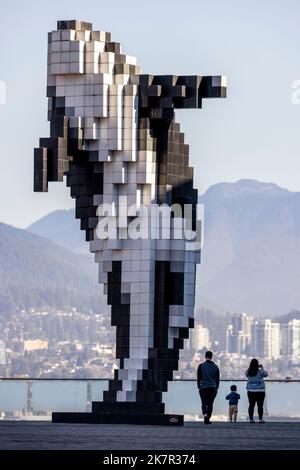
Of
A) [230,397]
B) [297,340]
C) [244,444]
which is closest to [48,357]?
[297,340]

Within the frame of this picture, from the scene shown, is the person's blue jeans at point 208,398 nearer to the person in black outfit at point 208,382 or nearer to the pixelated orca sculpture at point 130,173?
the person in black outfit at point 208,382

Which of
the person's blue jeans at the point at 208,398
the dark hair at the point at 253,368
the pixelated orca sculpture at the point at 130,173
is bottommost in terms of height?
the person's blue jeans at the point at 208,398

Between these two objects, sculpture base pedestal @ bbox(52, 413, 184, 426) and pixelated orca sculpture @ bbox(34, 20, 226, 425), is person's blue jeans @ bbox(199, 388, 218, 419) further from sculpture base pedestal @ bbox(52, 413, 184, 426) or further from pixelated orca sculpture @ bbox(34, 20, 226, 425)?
pixelated orca sculpture @ bbox(34, 20, 226, 425)

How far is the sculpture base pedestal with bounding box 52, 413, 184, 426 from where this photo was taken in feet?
172

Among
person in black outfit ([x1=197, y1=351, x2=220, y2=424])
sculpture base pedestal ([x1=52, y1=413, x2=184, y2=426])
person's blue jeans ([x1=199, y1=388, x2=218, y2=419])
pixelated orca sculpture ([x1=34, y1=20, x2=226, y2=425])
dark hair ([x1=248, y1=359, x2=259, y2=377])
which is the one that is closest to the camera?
sculpture base pedestal ([x1=52, y1=413, x2=184, y2=426])

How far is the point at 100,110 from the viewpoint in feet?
176

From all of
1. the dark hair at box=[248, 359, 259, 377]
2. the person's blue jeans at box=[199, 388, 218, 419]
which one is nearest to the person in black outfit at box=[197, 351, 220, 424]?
the person's blue jeans at box=[199, 388, 218, 419]

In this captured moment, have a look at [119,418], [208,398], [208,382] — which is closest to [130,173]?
[208,382]

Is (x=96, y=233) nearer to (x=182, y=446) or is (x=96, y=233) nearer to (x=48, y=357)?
(x=182, y=446)

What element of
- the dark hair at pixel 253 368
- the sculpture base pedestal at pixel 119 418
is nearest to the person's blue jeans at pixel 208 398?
the sculpture base pedestal at pixel 119 418

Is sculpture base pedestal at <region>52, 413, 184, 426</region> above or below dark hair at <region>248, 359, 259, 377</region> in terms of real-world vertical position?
below

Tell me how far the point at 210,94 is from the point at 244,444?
504 inches

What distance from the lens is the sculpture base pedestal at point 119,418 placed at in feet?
172

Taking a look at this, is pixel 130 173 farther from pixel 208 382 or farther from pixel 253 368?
pixel 253 368
